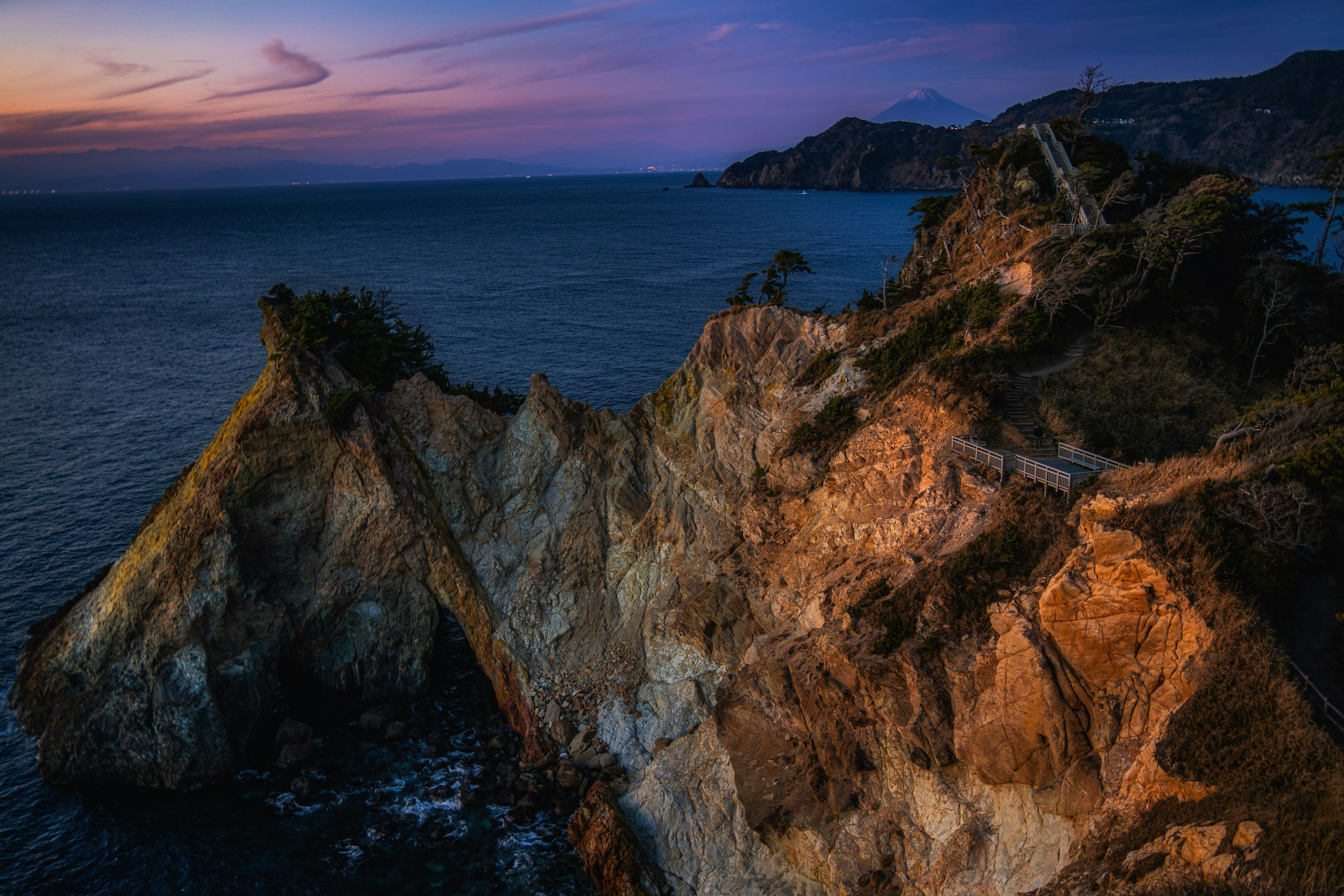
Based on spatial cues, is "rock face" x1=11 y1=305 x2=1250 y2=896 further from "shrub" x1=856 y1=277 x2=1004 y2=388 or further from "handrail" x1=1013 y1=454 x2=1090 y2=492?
"handrail" x1=1013 y1=454 x2=1090 y2=492

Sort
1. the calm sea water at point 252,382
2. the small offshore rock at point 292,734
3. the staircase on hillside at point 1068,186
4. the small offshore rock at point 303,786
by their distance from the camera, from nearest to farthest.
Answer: the calm sea water at point 252,382, the small offshore rock at point 303,786, the small offshore rock at point 292,734, the staircase on hillside at point 1068,186

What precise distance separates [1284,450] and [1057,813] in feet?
44.4

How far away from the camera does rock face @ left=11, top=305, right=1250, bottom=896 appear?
21.5 metres

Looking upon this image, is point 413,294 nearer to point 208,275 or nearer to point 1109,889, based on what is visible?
point 208,275

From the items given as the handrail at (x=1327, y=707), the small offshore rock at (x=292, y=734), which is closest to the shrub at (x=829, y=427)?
the handrail at (x=1327, y=707)

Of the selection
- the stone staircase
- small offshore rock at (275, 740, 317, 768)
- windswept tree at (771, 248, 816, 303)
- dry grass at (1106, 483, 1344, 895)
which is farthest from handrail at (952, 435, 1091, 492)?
small offshore rock at (275, 740, 317, 768)

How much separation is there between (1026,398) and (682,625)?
63.0 feet

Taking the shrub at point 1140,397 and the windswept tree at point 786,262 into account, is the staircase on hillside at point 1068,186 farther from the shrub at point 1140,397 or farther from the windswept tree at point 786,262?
the windswept tree at point 786,262

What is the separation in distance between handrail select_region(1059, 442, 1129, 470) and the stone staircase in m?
0.81

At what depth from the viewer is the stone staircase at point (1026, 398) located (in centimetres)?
3061

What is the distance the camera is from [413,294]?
10600 cm

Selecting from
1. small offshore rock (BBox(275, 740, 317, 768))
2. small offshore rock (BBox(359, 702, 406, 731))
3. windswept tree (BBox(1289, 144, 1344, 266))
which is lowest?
small offshore rock (BBox(275, 740, 317, 768))

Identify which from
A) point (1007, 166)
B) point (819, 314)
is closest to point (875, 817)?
point (819, 314)

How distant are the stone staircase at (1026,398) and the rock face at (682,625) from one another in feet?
9.90
